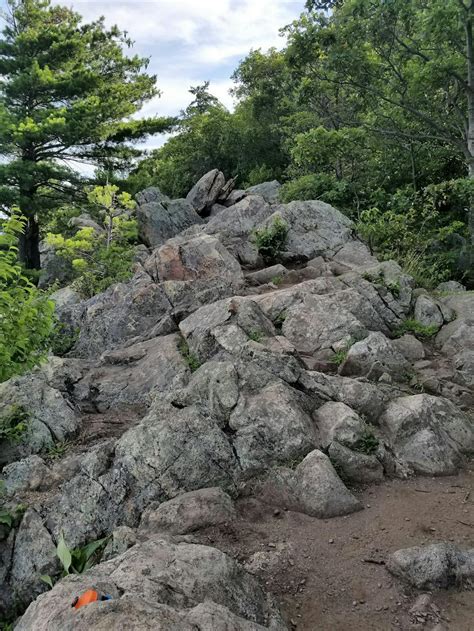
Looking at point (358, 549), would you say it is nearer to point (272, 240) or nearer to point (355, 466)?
point (355, 466)

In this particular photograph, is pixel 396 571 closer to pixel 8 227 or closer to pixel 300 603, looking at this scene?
pixel 300 603

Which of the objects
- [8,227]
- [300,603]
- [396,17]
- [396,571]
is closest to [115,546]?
[300,603]

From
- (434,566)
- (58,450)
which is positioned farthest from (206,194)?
(434,566)

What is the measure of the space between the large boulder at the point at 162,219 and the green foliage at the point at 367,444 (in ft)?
43.1

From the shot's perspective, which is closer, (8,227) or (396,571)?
(396,571)

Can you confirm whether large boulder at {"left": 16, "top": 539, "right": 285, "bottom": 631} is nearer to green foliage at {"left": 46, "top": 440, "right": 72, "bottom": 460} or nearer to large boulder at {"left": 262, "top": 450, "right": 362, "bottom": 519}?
large boulder at {"left": 262, "top": 450, "right": 362, "bottom": 519}

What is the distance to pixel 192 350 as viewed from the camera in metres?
8.66

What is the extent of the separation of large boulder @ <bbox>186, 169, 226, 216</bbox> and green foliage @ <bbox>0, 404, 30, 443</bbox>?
Answer: 15822mm

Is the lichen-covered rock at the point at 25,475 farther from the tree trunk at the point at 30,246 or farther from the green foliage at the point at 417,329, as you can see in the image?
the tree trunk at the point at 30,246

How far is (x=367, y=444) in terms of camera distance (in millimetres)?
6164

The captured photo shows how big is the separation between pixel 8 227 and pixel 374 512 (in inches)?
223

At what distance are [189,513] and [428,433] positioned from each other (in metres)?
3.42

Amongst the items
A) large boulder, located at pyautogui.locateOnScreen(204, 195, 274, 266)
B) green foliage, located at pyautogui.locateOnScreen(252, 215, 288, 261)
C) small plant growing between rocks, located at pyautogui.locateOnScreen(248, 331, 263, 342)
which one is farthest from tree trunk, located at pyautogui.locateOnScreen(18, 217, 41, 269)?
small plant growing between rocks, located at pyautogui.locateOnScreen(248, 331, 263, 342)

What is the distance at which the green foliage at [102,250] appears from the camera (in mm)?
13305
